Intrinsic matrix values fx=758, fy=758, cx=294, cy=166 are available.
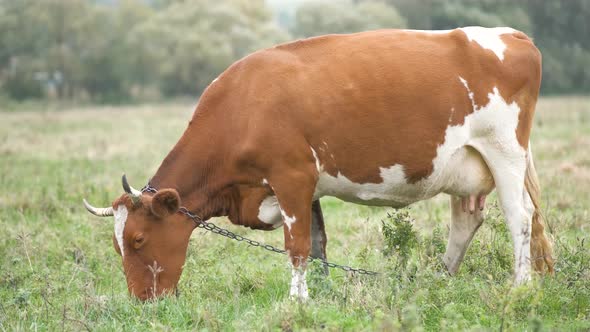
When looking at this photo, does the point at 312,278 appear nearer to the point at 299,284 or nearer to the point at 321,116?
the point at 299,284

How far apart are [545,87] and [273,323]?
51935 millimetres

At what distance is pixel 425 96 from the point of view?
675 centimetres

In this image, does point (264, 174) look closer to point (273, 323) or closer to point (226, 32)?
point (273, 323)

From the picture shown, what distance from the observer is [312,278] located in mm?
6469

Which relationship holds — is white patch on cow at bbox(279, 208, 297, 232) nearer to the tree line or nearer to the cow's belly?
the cow's belly

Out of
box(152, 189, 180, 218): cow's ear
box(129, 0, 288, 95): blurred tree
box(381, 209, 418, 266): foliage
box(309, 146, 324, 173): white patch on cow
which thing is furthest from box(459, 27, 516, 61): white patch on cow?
box(129, 0, 288, 95): blurred tree

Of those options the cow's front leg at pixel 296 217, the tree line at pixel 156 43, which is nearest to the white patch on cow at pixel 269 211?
the cow's front leg at pixel 296 217

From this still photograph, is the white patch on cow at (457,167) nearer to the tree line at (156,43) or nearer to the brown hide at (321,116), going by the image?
the brown hide at (321,116)

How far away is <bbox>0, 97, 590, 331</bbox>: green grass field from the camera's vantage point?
5891mm

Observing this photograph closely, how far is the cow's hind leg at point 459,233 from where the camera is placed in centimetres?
749

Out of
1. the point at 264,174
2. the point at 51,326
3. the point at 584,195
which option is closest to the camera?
the point at 51,326

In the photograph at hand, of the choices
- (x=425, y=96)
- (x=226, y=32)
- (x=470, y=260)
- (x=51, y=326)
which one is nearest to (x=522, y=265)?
(x=470, y=260)

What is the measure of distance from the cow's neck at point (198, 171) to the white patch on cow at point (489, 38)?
2513 mm

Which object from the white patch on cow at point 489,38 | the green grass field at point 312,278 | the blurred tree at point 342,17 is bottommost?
the blurred tree at point 342,17
